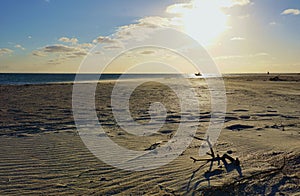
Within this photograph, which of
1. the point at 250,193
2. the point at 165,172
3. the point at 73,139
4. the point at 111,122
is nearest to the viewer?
the point at 250,193

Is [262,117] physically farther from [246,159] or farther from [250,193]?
[250,193]

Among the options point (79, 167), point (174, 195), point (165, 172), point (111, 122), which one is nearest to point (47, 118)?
point (111, 122)

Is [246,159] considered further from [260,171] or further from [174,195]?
[174,195]

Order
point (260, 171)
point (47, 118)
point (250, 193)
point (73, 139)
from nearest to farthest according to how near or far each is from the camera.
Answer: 1. point (250, 193)
2. point (260, 171)
3. point (73, 139)
4. point (47, 118)

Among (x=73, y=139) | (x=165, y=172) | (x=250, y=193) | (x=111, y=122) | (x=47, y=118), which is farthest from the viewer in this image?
(x=47, y=118)

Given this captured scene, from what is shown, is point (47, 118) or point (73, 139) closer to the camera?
point (73, 139)

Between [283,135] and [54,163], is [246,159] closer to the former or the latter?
[283,135]

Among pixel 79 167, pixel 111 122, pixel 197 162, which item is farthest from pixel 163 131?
pixel 79 167

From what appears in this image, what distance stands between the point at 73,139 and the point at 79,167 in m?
1.87

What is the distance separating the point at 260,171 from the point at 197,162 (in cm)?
105

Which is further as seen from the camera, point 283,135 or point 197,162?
point 283,135

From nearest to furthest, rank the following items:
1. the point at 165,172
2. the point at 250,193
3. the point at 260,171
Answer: the point at 250,193 < the point at 260,171 < the point at 165,172

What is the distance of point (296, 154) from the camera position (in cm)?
452

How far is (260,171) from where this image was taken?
13.1 ft
